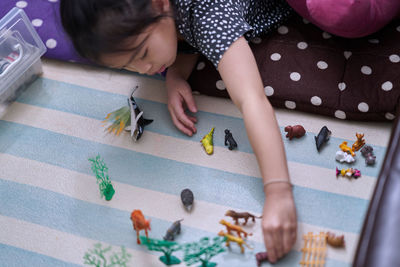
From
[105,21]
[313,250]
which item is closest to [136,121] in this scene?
[105,21]

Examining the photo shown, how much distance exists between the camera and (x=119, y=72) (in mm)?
1294

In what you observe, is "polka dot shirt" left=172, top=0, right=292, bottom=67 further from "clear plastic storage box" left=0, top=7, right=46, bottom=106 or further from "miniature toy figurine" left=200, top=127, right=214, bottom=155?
"clear plastic storage box" left=0, top=7, right=46, bottom=106

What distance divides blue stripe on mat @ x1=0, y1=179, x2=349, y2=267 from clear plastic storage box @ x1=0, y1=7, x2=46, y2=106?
28cm

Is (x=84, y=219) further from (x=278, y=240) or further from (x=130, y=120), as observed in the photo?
(x=278, y=240)

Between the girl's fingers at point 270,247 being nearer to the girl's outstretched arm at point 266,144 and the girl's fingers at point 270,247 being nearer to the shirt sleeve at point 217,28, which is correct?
the girl's outstretched arm at point 266,144

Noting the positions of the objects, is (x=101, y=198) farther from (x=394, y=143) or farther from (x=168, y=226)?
(x=394, y=143)

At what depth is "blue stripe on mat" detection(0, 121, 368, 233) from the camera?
968 mm

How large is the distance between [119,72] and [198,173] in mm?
411

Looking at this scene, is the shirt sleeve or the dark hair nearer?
the dark hair

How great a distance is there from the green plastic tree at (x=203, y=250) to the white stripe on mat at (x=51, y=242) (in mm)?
78

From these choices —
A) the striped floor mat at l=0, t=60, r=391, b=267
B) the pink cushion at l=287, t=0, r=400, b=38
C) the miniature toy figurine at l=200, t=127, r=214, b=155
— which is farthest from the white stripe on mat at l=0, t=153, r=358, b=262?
the pink cushion at l=287, t=0, r=400, b=38

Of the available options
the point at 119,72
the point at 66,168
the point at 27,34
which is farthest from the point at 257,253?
the point at 27,34

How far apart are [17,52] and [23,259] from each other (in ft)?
1.90

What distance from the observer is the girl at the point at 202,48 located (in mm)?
906
